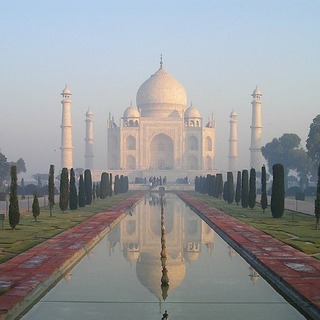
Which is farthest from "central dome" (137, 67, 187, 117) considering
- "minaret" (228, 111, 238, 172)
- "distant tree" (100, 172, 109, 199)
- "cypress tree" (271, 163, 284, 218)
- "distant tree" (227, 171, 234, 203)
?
"cypress tree" (271, 163, 284, 218)

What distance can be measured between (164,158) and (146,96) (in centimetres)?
604

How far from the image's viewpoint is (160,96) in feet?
166

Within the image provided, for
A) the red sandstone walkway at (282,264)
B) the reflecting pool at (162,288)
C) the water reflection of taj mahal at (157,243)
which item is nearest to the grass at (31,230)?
the reflecting pool at (162,288)

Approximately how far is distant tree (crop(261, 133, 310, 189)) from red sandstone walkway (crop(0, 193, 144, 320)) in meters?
32.8

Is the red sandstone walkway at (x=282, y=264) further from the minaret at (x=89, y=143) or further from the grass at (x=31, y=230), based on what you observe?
the minaret at (x=89, y=143)

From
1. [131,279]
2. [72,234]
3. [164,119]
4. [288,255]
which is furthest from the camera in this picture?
[164,119]

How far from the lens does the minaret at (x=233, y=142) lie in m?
50.4

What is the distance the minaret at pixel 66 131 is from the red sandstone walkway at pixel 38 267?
34386mm

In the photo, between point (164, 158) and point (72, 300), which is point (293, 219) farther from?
point (164, 158)

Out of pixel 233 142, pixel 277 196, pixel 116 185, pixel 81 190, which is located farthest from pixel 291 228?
pixel 233 142

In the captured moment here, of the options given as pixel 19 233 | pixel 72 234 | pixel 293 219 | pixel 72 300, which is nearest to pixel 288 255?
pixel 72 300

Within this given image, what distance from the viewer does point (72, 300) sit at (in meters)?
5.87

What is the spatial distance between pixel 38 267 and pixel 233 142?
4419 cm

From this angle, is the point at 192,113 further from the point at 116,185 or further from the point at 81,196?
the point at 81,196
